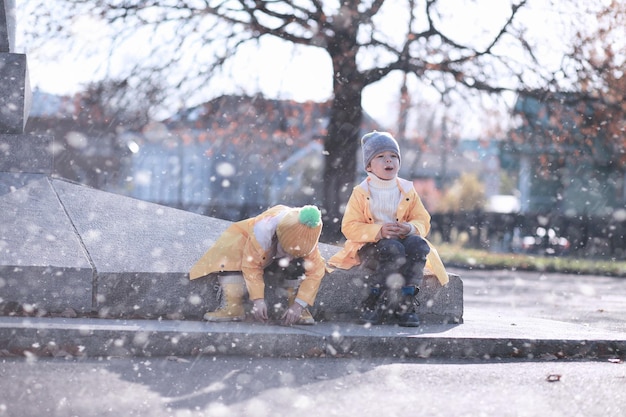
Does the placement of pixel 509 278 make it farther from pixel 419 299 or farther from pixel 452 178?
pixel 452 178

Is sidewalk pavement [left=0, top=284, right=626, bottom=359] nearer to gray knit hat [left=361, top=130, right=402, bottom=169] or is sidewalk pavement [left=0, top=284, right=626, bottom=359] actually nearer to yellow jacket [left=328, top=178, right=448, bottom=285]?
yellow jacket [left=328, top=178, right=448, bottom=285]

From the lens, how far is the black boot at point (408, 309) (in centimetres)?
545

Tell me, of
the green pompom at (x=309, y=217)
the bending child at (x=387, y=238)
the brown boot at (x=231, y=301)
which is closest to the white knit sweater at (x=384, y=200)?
the bending child at (x=387, y=238)

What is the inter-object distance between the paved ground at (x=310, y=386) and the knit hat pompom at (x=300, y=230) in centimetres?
68

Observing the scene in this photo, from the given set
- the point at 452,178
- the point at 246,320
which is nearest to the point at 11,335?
the point at 246,320

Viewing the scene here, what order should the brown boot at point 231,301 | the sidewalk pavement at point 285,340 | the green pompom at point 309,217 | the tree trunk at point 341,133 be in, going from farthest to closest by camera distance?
1. the tree trunk at point 341,133
2. the brown boot at point 231,301
3. the green pompom at point 309,217
4. the sidewalk pavement at point 285,340

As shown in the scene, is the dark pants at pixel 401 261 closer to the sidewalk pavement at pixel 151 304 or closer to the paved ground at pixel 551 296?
the sidewalk pavement at pixel 151 304

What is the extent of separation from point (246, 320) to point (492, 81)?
36.0ft

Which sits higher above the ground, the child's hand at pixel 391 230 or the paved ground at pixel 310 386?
the child's hand at pixel 391 230

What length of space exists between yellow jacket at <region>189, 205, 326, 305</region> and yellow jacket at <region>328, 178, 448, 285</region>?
42 centimetres

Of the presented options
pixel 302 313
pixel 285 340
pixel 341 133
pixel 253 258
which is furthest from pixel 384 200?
pixel 341 133

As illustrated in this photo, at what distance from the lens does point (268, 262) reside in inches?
203

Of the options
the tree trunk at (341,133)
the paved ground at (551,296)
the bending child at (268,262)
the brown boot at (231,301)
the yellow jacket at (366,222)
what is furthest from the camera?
the tree trunk at (341,133)

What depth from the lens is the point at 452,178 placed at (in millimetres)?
57719
